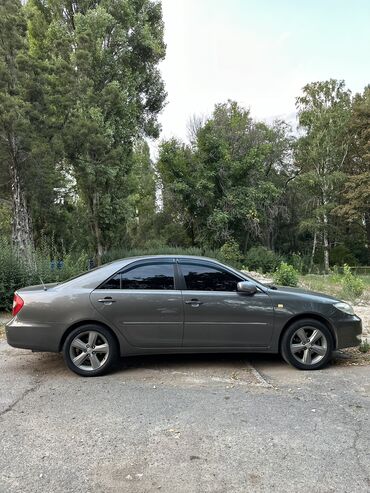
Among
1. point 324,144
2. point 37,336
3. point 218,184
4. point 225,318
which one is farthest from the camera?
point 324,144

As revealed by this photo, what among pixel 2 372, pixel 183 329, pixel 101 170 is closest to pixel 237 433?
pixel 183 329

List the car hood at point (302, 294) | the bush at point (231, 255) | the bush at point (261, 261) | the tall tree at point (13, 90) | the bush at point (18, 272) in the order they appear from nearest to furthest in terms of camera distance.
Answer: the car hood at point (302, 294), the bush at point (18, 272), the tall tree at point (13, 90), the bush at point (231, 255), the bush at point (261, 261)

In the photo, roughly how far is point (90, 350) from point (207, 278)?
1.75 metres

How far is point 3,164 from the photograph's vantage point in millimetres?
16016

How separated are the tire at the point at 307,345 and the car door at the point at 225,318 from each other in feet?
0.91

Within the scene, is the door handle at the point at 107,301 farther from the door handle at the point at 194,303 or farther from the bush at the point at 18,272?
the bush at the point at 18,272

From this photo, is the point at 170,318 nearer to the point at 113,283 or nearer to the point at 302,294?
the point at 113,283

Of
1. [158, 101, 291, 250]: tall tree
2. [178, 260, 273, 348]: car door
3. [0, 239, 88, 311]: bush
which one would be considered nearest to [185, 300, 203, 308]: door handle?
[178, 260, 273, 348]: car door

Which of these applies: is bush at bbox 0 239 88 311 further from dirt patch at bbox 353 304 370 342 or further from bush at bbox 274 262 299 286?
dirt patch at bbox 353 304 370 342

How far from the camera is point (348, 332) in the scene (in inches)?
236

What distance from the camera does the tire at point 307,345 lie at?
5.91 metres

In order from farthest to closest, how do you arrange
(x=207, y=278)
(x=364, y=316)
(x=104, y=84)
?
(x=104, y=84) < (x=364, y=316) < (x=207, y=278)

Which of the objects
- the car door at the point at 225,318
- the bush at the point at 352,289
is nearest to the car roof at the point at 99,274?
the car door at the point at 225,318

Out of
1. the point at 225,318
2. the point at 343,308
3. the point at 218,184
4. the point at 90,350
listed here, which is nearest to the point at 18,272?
the point at 90,350
